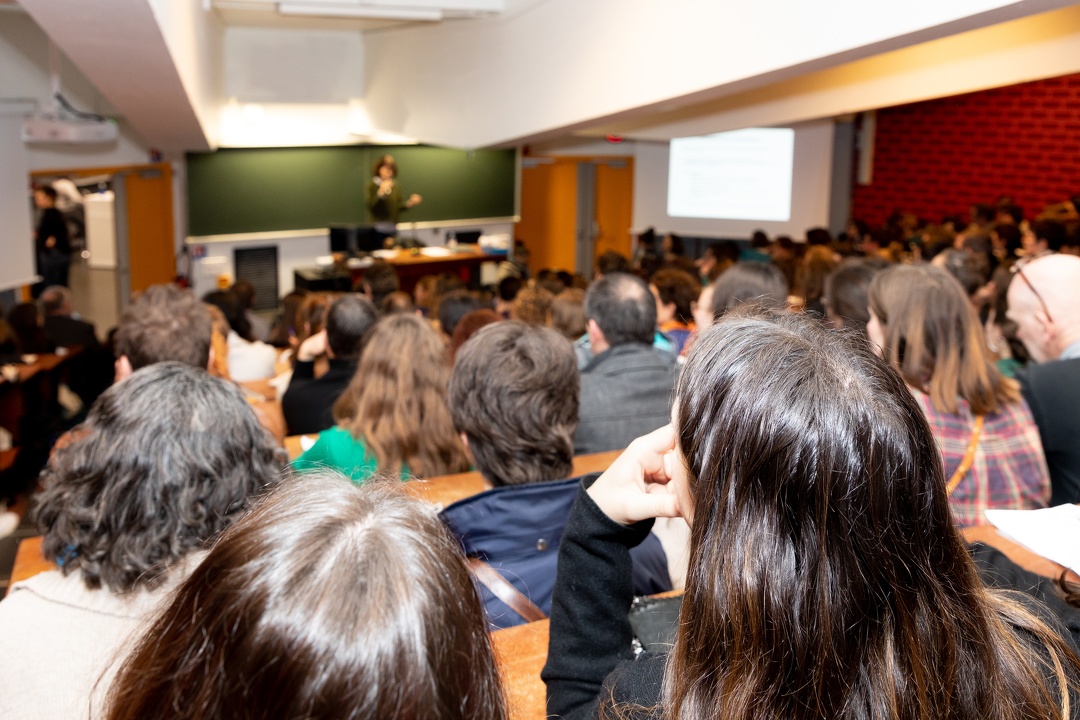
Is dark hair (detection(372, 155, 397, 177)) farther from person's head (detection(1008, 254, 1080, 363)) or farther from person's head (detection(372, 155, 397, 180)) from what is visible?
person's head (detection(1008, 254, 1080, 363))

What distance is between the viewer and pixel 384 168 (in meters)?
11.4

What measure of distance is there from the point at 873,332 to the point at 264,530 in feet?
7.33

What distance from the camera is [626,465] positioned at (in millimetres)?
1215

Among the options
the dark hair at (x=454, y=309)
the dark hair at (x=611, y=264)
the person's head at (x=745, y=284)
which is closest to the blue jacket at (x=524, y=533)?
the person's head at (x=745, y=284)

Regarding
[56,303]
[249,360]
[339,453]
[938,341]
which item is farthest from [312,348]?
[56,303]

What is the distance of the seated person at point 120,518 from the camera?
58.8 inches

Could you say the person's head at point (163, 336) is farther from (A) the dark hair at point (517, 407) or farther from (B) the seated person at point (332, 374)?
(A) the dark hair at point (517, 407)

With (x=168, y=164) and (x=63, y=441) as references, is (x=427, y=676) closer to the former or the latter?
(x=63, y=441)

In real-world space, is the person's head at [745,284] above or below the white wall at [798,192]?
below

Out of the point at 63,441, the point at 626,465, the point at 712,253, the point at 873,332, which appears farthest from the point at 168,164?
the point at 626,465

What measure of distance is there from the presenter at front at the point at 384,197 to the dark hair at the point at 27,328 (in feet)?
17.3

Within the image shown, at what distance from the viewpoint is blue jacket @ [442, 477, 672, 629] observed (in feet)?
5.84

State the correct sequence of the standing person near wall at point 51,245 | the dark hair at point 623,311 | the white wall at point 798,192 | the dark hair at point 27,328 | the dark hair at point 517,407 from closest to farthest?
the dark hair at point 517,407 → the dark hair at point 623,311 → the dark hair at point 27,328 → the white wall at point 798,192 → the standing person near wall at point 51,245

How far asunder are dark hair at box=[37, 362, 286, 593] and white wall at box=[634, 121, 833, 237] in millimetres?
10150
